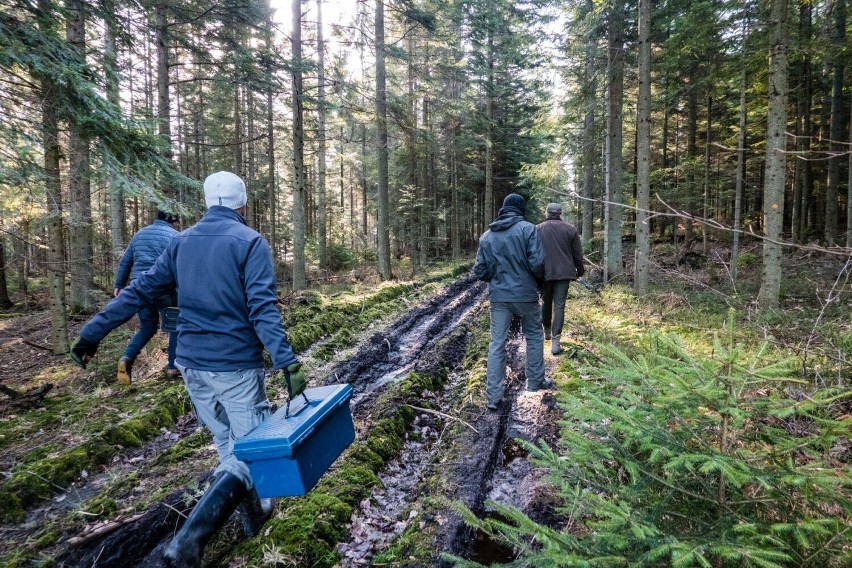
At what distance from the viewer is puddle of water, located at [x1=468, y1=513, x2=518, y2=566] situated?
312 centimetres

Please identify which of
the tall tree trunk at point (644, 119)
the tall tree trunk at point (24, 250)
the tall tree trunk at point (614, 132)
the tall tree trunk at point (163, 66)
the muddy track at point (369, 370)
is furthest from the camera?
the tall tree trunk at point (614, 132)

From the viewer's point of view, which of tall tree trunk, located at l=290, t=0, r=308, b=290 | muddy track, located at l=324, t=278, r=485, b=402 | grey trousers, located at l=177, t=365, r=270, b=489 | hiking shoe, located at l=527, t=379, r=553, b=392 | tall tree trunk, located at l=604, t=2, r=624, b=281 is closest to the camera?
grey trousers, located at l=177, t=365, r=270, b=489

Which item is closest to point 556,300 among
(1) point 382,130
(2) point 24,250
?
(1) point 382,130

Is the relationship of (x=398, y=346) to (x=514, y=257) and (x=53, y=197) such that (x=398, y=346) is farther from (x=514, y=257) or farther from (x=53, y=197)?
(x=53, y=197)

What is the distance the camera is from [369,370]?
715 centimetres

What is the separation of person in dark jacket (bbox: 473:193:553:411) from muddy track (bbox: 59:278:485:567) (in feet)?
6.05

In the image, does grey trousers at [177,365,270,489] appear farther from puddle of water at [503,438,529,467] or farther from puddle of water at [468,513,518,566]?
puddle of water at [503,438,529,467]

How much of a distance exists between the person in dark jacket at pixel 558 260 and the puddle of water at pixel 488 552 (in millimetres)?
4481

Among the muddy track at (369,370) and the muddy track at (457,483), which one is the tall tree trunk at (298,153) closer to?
the muddy track at (369,370)

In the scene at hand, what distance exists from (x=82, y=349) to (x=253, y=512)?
1706 millimetres

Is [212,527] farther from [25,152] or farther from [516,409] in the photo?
[25,152]

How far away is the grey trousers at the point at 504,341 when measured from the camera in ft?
17.7

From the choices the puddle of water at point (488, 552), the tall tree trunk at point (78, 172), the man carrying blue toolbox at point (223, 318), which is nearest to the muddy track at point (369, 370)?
the man carrying blue toolbox at point (223, 318)

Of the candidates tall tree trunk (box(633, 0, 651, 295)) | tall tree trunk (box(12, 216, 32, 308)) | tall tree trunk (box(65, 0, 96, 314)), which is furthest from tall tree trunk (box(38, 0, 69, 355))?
tall tree trunk (box(633, 0, 651, 295))
